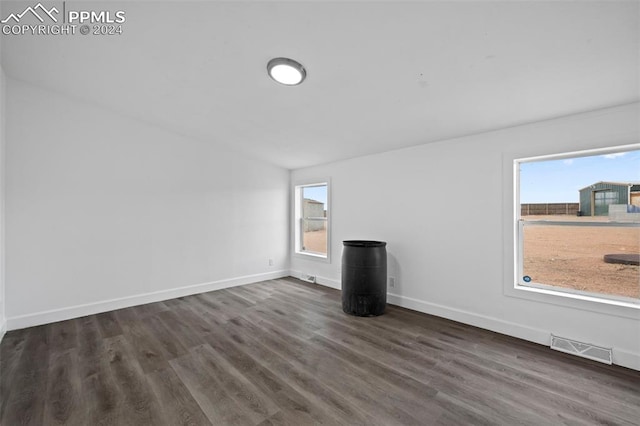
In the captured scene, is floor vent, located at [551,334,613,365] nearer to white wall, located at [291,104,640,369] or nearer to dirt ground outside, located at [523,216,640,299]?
white wall, located at [291,104,640,369]

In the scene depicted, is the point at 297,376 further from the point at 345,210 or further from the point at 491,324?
the point at 345,210

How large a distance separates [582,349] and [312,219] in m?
3.80

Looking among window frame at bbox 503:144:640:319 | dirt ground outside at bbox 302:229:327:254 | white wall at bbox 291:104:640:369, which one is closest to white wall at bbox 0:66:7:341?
dirt ground outside at bbox 302:229:327:254

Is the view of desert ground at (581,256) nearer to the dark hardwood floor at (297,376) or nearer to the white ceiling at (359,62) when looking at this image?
the dark hardwood floor at (297,376)

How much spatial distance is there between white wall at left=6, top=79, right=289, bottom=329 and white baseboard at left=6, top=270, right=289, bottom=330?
1cm

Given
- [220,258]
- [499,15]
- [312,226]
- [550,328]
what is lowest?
[550,328]

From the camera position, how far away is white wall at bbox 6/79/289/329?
2.91 m

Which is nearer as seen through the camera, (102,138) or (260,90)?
(260,90)

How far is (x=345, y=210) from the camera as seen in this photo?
4293 millimetres

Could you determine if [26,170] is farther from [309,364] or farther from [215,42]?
[309,364]

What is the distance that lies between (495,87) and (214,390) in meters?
3.13

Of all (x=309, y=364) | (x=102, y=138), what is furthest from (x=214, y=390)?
(x=102, y=138)

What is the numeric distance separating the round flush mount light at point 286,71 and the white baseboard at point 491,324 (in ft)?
9.40

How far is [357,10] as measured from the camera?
1.65 meters
